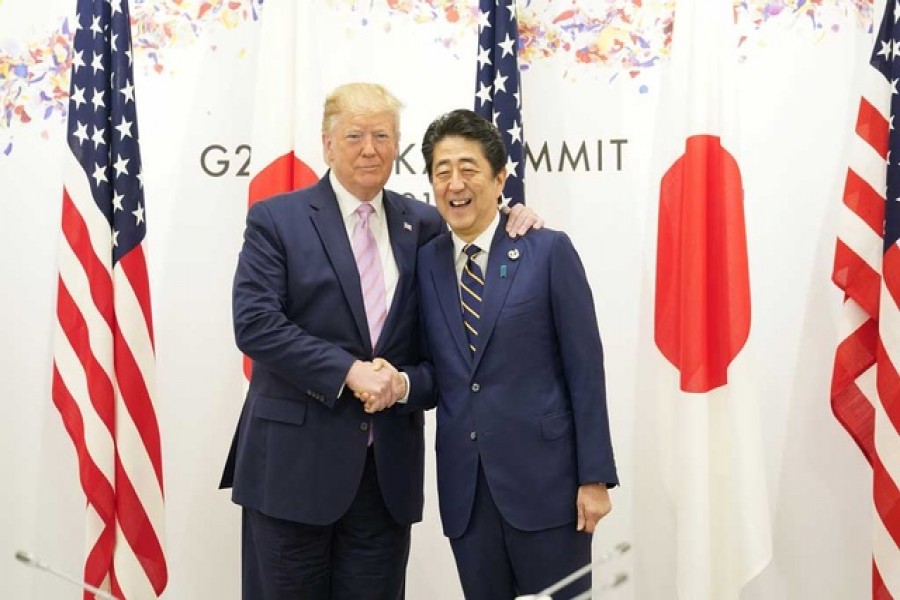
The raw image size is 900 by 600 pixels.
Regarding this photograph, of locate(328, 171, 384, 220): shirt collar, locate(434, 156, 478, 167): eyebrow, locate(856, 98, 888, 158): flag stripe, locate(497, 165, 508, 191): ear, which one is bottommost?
locate(328, 171, 384, 220): shirt collar

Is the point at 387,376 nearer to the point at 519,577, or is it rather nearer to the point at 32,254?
the point at 519,577

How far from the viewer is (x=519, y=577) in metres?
2.18

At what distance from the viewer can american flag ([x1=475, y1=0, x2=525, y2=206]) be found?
2.96m

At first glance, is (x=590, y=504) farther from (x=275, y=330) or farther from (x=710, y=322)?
(x=710, y=322)

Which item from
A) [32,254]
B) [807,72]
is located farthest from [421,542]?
[807,72]

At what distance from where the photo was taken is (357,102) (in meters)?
2.33

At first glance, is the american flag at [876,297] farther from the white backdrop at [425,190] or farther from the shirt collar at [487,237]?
the shirt collar at [487,237]

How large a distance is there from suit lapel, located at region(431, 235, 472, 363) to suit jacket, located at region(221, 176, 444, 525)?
0.10 m

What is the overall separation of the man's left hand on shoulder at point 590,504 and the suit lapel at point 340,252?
0.58 metres

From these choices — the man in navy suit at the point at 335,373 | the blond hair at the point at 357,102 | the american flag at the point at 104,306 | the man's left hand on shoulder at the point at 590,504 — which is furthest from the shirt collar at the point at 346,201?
the american flag at the point at 104,306

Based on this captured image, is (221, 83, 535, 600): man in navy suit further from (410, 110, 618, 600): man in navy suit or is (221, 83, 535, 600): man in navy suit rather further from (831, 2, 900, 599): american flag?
(831, 2, 900, 599): american flag

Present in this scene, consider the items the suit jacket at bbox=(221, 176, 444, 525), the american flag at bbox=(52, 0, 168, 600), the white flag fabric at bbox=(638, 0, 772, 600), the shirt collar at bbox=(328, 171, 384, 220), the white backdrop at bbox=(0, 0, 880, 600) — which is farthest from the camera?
the white backdrop at bbox=(0, 0, 880, 600)

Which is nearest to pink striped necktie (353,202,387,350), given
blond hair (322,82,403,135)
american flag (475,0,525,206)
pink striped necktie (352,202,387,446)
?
pink striped necktie (352,202,387,446)

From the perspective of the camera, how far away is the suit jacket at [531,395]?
2158 mm
